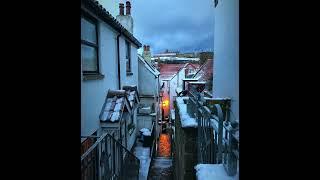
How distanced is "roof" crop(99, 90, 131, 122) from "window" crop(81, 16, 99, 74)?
0.85m

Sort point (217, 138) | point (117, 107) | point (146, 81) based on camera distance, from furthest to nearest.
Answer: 1. point (146, 81)
2. point (117, 107)
3. point (217, 138)

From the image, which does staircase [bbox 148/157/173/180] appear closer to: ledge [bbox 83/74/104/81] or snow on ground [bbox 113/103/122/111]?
snow on ground [bbox 113/103/122/111]

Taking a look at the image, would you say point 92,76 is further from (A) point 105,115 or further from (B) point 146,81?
(B) point 146,81

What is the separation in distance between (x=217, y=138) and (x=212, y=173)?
73 centimetres

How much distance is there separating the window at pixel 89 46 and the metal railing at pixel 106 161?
4.79 feet

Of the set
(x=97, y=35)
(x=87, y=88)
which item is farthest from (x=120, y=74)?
(x=87, y=88)

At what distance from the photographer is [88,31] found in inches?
238

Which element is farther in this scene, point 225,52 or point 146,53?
point 146,53

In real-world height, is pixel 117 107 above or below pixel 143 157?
above

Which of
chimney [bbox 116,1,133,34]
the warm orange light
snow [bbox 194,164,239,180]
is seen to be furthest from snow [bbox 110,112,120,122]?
the warm orange light

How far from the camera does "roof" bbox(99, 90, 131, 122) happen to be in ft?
21.4

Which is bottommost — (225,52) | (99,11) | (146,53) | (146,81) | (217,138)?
(217,138)

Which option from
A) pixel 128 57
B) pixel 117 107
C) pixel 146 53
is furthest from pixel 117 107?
pixel 146 53
